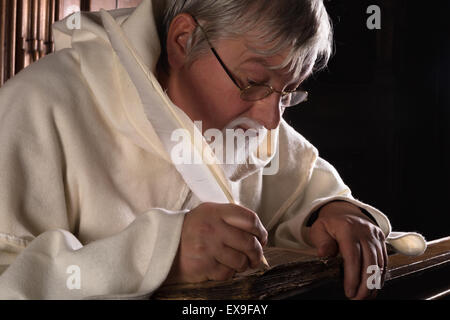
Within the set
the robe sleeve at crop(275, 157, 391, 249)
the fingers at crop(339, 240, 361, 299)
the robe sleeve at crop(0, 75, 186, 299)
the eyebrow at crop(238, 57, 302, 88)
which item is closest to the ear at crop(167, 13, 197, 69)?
the eyebrow at crop(238, 57, 302, 88)

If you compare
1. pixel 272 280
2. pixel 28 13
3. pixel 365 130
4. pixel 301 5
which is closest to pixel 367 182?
pixel 365 130

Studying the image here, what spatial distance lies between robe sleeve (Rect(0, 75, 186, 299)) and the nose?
1.48 ft

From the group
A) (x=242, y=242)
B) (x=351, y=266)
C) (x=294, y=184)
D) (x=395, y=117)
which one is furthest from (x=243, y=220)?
(x=395, y=117)

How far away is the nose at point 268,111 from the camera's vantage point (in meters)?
1.33

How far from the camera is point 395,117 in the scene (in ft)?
14.6

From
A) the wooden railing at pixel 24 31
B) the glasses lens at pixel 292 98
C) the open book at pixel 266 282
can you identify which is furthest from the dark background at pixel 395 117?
the open book at pixel 266 282

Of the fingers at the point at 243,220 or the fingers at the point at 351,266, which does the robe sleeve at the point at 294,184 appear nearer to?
the fingers at the point at 351,266

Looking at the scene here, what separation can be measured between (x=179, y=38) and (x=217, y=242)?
2.12ft

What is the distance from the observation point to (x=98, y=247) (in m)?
0.94

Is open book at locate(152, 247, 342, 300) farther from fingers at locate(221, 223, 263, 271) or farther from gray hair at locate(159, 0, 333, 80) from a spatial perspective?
gray hair at locate(159, 0, 333, 80)

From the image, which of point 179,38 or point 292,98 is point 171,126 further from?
point 292,98

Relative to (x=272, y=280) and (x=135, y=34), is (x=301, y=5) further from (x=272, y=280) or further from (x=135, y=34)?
(x=272, y=280)

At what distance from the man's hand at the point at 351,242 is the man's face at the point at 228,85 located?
0.25 metres
